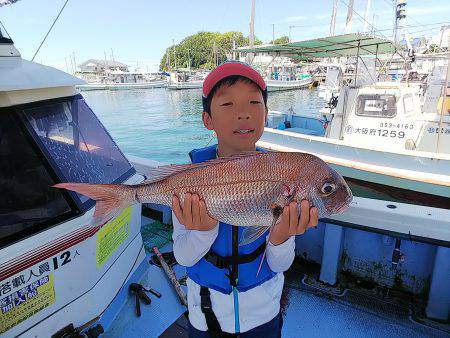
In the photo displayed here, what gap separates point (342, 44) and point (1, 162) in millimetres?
9242

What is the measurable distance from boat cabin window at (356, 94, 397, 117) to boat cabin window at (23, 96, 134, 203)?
804 cm

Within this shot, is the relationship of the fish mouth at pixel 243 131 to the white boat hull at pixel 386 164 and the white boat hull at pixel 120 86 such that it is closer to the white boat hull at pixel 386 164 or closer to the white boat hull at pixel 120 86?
the white boat hull at pixel 386 164

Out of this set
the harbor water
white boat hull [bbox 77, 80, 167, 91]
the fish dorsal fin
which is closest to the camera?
the fish dorsal fin

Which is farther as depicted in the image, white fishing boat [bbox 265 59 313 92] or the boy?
white fishing boat [bbox 265 59 313 92]

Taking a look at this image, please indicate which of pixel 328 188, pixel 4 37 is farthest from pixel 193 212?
pixel 4 37

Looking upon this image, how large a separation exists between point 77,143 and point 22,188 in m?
0.62

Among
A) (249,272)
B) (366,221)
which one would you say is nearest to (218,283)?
(249,272)

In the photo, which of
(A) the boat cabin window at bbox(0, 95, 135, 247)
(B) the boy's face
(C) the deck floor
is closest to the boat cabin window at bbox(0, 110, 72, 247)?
(A) the boat cabin window at bbox(0, 95, 135, 247)

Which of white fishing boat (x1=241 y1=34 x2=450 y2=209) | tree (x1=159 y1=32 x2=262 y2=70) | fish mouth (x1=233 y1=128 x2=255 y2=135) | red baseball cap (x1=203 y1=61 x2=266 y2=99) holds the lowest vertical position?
white fishing boat (x1=241 y1=34 x2=450 y2=209)

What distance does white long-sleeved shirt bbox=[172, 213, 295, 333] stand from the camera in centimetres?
165

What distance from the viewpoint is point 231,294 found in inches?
68.1

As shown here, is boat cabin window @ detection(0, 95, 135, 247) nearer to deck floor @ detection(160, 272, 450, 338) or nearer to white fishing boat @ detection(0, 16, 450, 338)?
white fishing boat @ detection(0, 16, 450, 338)

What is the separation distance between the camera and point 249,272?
1744 millimetres

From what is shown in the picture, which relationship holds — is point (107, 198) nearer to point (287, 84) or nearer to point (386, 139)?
point (386, 139)
